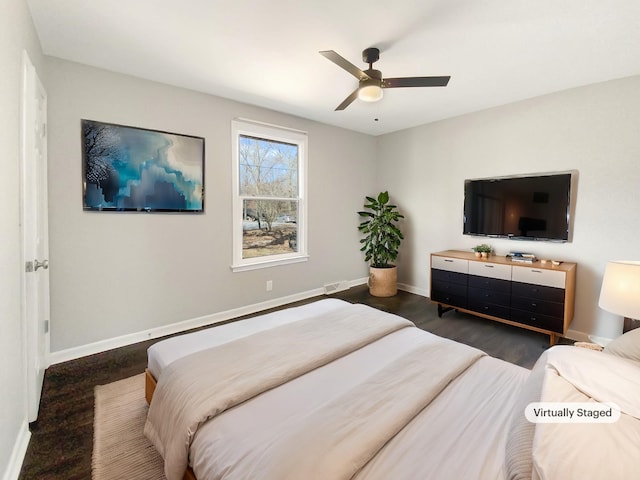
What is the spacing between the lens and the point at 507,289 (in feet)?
10.8

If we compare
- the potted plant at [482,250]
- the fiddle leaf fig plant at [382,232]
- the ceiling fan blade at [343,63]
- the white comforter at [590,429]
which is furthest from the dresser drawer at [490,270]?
the ceiling fan blade at [343,63]

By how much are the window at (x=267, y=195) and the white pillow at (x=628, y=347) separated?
329 cm

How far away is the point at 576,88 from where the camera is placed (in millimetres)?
3162

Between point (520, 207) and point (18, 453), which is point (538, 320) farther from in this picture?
point (18, 453)

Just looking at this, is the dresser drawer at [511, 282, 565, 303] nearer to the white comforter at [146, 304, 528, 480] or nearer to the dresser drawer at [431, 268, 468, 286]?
the dresser drawer at [431, 268, 468, 286]

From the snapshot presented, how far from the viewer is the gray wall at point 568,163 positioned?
9.62ft

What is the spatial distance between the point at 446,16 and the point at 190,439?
9.21 ft

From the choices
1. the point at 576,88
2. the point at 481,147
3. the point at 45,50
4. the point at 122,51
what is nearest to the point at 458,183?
the point at 481,147

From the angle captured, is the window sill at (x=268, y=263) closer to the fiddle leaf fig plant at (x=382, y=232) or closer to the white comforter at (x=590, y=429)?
the fiddle leaf fig plant at (x=382, y=232)

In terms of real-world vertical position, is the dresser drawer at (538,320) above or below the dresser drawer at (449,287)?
below

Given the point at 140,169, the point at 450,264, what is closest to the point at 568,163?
the point at 450,264

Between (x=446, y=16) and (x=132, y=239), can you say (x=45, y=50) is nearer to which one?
(x=132, y=239)

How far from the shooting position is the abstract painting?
273 centimetres

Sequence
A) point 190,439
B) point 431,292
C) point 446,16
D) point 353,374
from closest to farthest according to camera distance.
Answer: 1. point 190,439
2. point 353,374
3. point 446,16
4. point 431,292
